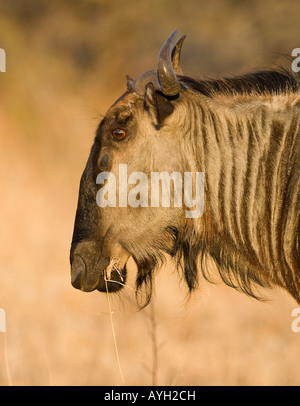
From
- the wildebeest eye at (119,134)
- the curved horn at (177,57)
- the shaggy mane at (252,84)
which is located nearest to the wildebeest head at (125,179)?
the wildebeest eye at (119,134)

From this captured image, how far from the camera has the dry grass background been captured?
6605 mm

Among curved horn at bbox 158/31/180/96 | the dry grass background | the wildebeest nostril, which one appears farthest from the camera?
the dry grass background

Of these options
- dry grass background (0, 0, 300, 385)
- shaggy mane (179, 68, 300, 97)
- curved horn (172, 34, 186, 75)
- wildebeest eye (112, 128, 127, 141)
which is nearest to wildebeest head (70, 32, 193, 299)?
wildebeest eye (112, 128, 127, 141)

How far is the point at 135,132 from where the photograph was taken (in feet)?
12.2

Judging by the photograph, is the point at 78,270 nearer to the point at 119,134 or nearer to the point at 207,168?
the point at 119,134

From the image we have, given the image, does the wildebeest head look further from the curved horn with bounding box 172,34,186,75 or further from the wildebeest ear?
the curved horn with bounding box 172,34,186,75

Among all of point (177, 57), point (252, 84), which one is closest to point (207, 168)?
point (252, 84)

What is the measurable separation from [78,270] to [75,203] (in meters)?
7.14

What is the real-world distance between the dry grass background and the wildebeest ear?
487mm

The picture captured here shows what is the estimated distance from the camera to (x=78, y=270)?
3.76m

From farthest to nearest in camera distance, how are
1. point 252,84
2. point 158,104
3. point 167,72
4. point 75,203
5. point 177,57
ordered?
point 75,203
point 177,57
point 252,84
point 158,104
point 167,72

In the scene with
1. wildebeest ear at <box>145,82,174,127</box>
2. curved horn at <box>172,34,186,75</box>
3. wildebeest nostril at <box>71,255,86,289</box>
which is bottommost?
wildebeest nostril at <box>71,255,86,289</box>

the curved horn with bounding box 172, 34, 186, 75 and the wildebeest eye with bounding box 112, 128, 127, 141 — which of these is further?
the curved horn with bounding box 172, 34, 186, 75
